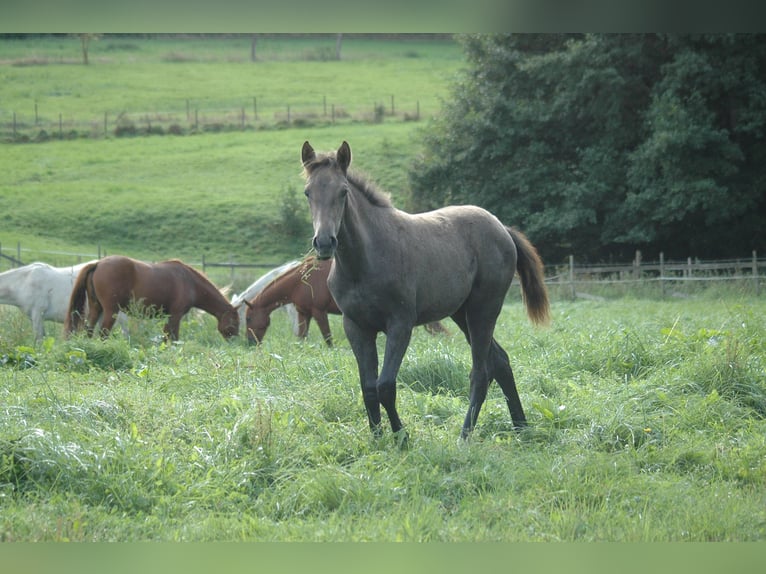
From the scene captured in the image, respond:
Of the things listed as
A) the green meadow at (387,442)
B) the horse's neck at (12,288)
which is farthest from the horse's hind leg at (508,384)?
the horse's neck at (12,288)

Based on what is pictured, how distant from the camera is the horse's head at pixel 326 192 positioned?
16.5ft

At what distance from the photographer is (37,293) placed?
13.7 metres

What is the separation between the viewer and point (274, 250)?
2989cm

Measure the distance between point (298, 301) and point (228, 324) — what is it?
1.35 meters

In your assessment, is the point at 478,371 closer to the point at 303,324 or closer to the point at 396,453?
the point at 396,453

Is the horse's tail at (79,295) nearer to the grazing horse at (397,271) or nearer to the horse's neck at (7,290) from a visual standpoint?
the horse's neck at (7,290)

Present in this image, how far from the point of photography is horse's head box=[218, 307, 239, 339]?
13328mm

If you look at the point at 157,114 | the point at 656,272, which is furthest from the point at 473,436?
the point at 157,114

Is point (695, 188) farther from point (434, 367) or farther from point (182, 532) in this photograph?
point (182, 532)

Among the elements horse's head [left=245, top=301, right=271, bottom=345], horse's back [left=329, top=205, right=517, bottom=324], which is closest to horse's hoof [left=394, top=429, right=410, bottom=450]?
horse's back [left=329, top=205, right=517, bottom=324]

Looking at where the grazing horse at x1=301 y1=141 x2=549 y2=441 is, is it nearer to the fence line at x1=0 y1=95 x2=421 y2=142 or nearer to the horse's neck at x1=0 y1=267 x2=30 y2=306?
the horse's neck at x1=0 y1=267 x2=30 y2=306

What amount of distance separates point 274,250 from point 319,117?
12593 mm

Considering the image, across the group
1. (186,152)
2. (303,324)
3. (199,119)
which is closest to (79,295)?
(303,324)

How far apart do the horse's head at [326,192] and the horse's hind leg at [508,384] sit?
1906 millimetres
